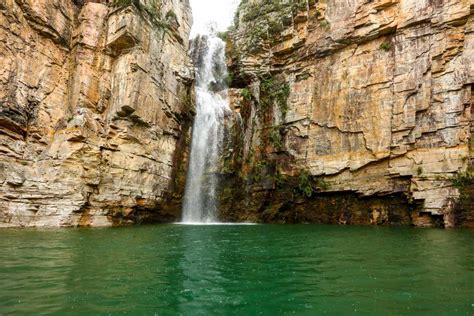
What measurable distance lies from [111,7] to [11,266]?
1905 centimetres

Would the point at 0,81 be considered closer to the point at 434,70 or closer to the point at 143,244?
the point at 143,244

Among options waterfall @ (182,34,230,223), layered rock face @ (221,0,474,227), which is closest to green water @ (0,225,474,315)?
layered rock face @ (221,0,474,227)

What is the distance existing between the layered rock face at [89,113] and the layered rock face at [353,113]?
6502mm

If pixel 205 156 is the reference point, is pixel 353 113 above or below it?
above

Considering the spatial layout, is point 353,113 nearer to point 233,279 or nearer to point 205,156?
point 205,156

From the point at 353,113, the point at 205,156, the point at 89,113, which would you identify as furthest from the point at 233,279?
the point at 205,156

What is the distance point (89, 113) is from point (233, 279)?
16190 millimetres

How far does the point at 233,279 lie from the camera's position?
7.12 m

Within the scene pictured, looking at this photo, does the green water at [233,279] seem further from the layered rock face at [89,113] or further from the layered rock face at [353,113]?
the layered rock face at [353,113]

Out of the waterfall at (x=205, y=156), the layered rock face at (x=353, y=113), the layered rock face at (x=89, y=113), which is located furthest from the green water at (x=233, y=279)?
the waterfall at (x=205, y=156)

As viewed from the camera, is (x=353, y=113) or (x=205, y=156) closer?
(x=353, y=113)

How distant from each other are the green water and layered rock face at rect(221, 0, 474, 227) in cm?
1032

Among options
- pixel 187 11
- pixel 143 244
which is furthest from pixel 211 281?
pixel 187 11

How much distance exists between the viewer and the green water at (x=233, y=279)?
17.6 ft
